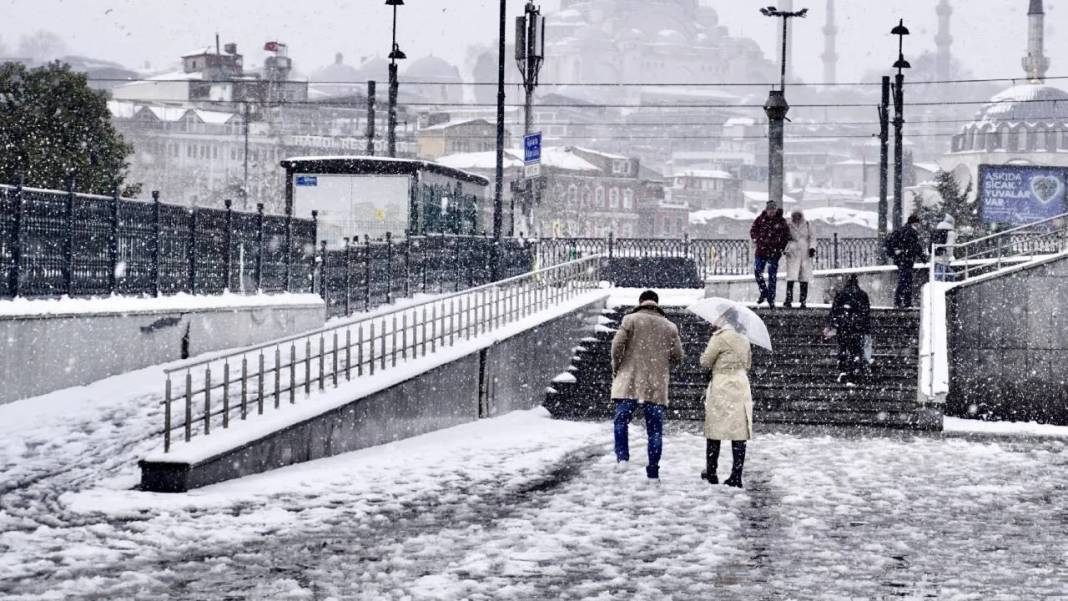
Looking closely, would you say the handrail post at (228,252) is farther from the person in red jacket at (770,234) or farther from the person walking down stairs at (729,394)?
the person walking down stairs at (729,394)

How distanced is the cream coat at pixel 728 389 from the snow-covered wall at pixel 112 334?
735 cm

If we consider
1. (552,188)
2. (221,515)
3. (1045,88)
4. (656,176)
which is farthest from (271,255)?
(656,176)

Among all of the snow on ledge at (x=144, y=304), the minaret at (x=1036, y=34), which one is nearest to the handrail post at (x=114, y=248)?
the snow on ledge at (x=144, y=304)

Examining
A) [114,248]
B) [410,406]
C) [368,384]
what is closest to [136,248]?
[114,248]

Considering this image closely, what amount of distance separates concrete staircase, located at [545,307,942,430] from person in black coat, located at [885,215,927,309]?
0.92m

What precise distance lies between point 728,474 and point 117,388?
7.15 meters

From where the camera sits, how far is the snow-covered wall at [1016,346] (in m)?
18.7

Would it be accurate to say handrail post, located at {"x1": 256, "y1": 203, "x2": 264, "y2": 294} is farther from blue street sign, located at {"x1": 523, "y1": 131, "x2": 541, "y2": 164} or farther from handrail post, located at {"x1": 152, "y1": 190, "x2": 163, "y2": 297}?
blue street sign, located at {"x1": 523, "y1": 131, "x2": 541, "y2": 164}

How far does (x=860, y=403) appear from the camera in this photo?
18.0m

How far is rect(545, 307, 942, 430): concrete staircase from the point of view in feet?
58.4

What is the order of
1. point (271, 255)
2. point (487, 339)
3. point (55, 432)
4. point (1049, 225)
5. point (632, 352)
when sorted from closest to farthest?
point (632, 352) → point (55, 432) → point (487, 339) → point (271, 255) → point (1049, 225)

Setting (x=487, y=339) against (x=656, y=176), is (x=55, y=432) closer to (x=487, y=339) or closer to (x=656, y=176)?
(x=487, y=339)

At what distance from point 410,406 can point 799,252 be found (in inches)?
353

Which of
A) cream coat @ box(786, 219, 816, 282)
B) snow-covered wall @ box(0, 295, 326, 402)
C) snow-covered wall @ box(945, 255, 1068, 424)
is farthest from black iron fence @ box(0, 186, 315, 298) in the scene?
snow-covered wall @ box(945, 255, 1068, 424)
